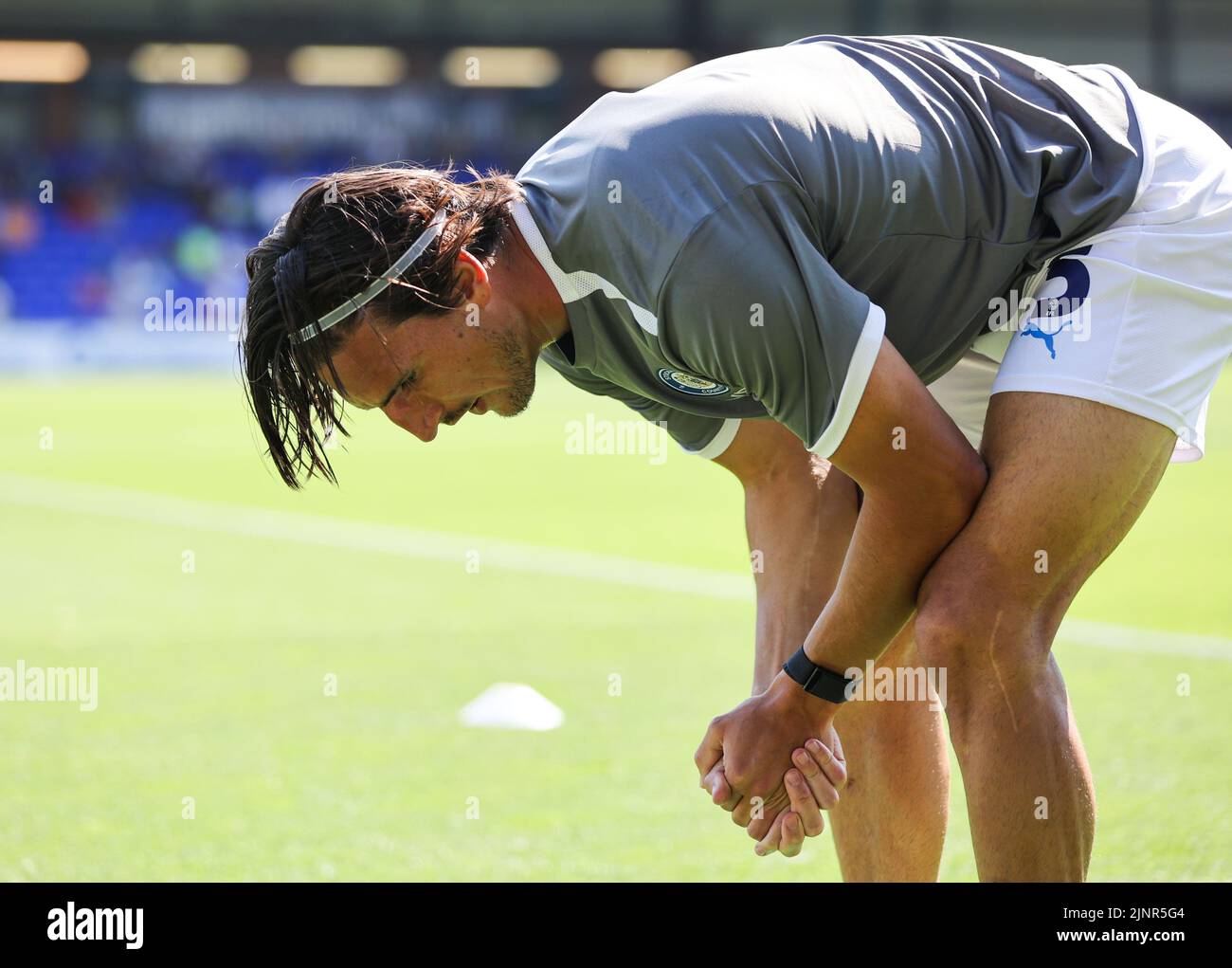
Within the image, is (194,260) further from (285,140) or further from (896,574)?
(896,574)

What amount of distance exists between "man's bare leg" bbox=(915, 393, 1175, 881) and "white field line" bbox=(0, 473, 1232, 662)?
3.35m

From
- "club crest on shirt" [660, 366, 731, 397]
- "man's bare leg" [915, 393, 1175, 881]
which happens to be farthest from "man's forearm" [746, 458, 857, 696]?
"man's bare leg" [915, 393, 1175, 881]

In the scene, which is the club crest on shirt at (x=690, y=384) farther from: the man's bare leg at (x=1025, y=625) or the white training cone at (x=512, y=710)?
the white training cone at (x=512, y=710)

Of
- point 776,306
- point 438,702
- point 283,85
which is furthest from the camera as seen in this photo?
point 283,85

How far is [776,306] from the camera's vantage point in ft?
7.31

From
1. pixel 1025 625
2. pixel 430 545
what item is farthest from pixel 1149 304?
pixel 430 545

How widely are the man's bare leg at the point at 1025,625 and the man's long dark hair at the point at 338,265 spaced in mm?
928

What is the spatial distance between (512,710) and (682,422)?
1.90 meters

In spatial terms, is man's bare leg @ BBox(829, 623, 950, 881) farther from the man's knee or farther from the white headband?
the white headband

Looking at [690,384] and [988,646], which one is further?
[690,384]

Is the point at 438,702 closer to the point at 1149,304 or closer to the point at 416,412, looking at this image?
the point at 416,412

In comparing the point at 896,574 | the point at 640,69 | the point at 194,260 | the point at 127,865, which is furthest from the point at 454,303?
the point at 640,69

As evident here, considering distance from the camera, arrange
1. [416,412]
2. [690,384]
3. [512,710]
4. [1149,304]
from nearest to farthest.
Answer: [1149,304] < [416,412] < [690,384] < [512,710]

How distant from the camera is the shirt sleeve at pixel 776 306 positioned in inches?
88.0
